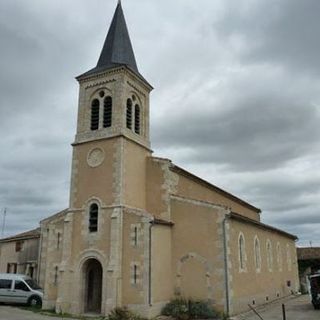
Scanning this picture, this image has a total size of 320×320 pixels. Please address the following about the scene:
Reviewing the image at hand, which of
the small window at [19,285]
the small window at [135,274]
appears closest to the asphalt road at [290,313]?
the small window at [135,274]

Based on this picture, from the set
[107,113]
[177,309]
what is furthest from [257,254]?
[107,113]

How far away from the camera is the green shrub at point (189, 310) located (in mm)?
18656

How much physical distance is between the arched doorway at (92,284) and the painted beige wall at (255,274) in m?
6.74

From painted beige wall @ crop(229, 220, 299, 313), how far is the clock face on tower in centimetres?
746

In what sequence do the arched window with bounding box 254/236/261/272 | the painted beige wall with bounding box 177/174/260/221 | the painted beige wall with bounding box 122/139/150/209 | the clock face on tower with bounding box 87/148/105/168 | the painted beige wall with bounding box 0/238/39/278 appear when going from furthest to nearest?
the painted beige wall with bounding box 0/238/39/278 → the arched window with bounding box 254/236/261/272 → the painted beige wall with bounding box 177/174/260/221 → the clock face on tower with bounding box 87/148/105/168 → the painted beige wall with bounding box 122/139/150/209

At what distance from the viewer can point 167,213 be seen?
21188 millimetres

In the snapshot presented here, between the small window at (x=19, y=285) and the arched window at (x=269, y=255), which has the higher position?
the arched window at (x=269, y=255)

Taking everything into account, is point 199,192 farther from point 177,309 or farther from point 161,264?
point 177,309

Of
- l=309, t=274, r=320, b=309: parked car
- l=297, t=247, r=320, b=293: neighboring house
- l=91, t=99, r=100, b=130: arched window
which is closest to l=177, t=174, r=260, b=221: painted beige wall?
l=91, t=99, r=100, b=130: arched window

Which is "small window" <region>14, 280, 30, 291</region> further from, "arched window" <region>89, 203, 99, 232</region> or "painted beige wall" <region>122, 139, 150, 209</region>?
"painted beige wall" <region>122, 139, 150, 209</region>

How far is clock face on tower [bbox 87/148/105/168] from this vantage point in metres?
21.8

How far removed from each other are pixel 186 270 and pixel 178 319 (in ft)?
8.04

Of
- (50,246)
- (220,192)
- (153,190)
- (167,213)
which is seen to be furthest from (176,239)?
(220,192)

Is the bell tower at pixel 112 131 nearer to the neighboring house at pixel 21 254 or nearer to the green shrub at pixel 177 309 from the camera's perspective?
the green shrub at pixel 177 309
